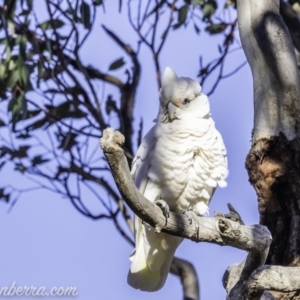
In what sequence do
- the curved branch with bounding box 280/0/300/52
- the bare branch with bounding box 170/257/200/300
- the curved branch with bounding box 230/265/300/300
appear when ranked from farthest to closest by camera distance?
the bare branch with bounding box 170/257/200/300 < the curved branch with bounding box 280/0/300/52 < the curved branch with bounding box 230/265/300/300

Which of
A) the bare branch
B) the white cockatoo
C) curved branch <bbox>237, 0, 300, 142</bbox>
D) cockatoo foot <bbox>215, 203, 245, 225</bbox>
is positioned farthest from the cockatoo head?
the bare branch

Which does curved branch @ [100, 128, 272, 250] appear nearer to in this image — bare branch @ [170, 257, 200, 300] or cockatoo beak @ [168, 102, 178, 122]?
cockatoo beak @ [168, 102, 178, 122]

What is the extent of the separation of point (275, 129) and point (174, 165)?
16.2 inches

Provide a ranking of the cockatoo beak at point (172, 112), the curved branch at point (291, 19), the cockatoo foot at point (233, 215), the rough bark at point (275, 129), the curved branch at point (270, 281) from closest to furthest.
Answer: the curved branch at point (270, 281)
the cockatoo foot at point (233, 215)
the rough bark at point (275, 129)
the cockatoo beak at point (172, 112)
the curved branch at point (291, 19)

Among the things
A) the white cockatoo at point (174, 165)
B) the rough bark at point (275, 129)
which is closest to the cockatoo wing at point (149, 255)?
the white cockatoo at point (174, 165)

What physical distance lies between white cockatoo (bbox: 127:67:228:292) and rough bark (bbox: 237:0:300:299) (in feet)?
0.62

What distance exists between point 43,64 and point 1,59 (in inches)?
10.5

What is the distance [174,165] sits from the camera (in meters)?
3.06

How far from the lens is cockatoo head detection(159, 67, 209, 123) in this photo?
3230mm

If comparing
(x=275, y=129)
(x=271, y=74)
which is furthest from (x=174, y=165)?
(x=271, y=74)

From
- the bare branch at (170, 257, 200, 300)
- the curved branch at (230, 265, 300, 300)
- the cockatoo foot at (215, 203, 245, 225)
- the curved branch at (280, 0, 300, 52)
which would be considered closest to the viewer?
the curved branch at (230, 265, 300, 300)

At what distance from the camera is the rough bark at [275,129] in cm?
293

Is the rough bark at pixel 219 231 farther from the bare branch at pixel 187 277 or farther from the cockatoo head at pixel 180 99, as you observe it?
the bare branch at pixel 187 277

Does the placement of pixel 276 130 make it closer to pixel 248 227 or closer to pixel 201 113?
pixel 201 113
